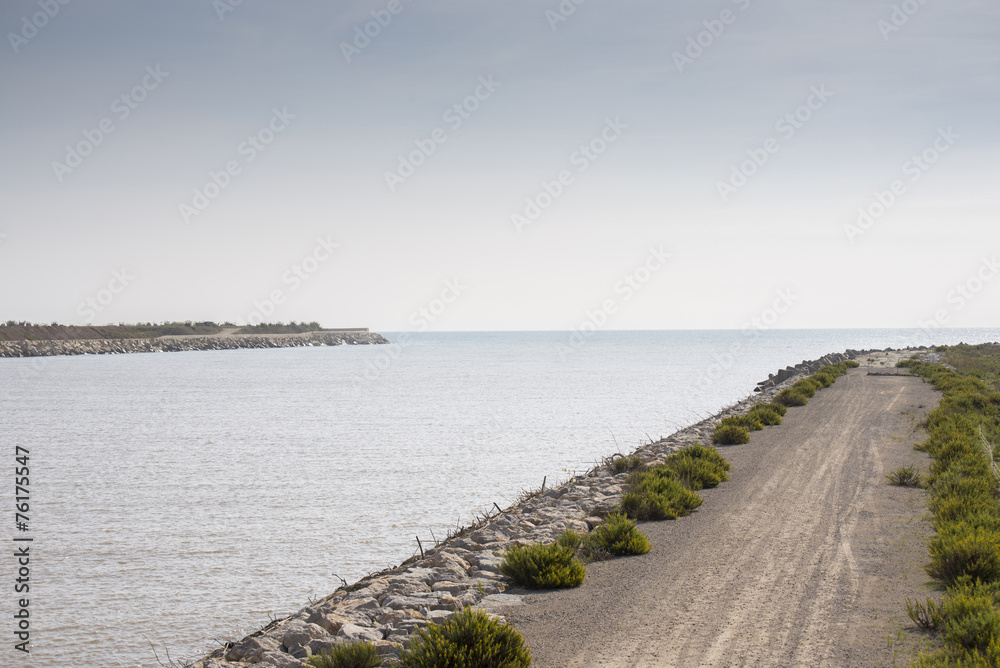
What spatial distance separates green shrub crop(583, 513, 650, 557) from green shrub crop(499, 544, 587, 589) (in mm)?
932

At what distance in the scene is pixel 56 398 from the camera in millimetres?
39500

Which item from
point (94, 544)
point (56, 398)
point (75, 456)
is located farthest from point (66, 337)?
point (94, 544)

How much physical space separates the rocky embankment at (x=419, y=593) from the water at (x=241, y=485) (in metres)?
1.47

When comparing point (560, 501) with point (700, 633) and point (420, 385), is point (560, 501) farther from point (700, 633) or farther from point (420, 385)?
point (420, 385)

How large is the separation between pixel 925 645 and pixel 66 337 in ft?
414

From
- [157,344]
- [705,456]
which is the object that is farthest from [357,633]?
[157,344]

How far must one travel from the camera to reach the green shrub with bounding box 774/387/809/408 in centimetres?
2939

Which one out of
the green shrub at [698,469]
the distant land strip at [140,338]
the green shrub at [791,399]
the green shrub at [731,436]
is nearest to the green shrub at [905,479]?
the green shrub at [698,469]

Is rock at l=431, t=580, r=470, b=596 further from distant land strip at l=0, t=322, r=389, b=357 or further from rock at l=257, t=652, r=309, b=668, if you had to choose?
distant land strip at l=0, t=322, r=389, b=357

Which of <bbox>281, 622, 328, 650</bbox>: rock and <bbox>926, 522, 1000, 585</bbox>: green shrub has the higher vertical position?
<bbox>281, 622, 328, 650</bbox>: rock

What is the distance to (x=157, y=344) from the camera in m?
116

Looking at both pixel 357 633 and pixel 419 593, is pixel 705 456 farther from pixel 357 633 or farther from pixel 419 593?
pixel 357 633

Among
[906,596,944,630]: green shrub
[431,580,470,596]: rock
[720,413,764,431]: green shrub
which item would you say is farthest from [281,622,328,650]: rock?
[720,413,764,431]: green shrub

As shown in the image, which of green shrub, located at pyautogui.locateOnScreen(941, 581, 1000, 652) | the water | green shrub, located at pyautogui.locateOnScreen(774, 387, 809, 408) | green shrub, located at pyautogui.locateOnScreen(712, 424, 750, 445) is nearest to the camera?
green shrub, located at pyautogui.locateOnScreen(941, 581, 1000, 652)
